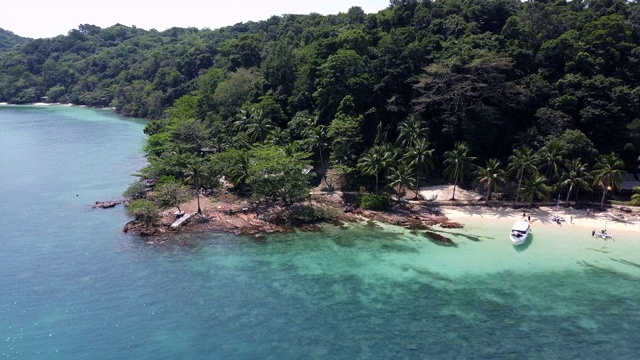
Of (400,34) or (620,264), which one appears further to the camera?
(400,34)

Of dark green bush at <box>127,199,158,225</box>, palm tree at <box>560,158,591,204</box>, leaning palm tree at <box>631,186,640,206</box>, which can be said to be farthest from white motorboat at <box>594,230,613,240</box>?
dark green bush at <box>127,199,158,225</box>

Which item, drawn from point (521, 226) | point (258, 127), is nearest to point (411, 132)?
point (521, 226)

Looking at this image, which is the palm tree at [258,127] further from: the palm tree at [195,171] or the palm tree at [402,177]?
the palm tree at [402,177]

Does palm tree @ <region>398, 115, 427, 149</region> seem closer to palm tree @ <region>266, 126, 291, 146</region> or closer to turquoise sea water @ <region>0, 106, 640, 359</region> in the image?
turquoise sea water @ <region>0, 106, 640, 359</region>

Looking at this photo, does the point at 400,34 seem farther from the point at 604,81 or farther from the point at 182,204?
the point at 182,204

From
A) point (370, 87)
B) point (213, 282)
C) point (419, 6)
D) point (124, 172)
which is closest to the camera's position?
point (213, 282)

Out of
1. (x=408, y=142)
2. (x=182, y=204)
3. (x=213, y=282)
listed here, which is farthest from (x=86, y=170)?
(x=408, y=142)

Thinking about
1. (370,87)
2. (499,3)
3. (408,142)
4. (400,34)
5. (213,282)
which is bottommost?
(213,282)

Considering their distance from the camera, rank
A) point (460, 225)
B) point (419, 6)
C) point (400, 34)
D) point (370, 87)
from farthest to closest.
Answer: point (419, 6), point (400, 34), point (370, 87), point (460, 225)
